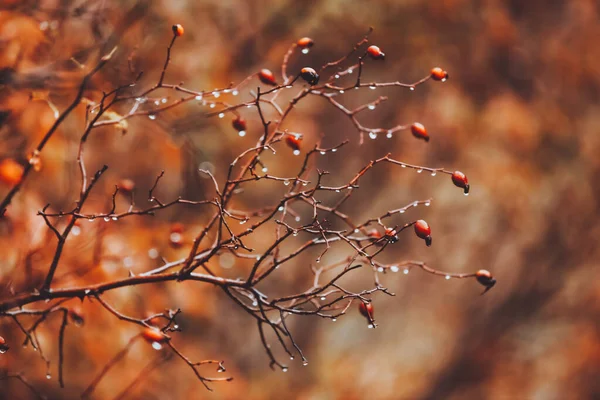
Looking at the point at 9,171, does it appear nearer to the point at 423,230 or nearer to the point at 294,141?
the point at 294,141

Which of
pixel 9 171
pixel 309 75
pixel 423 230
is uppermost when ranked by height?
pixel 9 171

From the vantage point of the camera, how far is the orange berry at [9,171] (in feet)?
4.64

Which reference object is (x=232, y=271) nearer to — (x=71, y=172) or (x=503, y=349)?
(x=71, y=172)

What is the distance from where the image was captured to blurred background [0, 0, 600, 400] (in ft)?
7.17

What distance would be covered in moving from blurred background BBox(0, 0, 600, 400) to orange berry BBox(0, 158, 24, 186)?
58cm

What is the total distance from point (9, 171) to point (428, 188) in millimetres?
2005

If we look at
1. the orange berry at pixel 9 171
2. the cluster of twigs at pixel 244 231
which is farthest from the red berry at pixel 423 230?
the orange berry at pixel 9 171

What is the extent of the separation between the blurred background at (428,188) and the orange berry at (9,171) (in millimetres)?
580

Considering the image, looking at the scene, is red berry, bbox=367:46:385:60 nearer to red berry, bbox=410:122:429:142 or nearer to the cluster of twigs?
the cluster of twigs

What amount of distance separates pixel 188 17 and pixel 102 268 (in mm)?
1077

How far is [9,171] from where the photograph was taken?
142 cm

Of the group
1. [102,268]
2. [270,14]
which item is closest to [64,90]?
[102,268]

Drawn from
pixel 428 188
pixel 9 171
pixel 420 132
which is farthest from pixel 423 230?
pixel 428 188

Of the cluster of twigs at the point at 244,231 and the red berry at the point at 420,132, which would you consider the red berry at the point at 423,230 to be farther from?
the red berry at the point at 420,132
